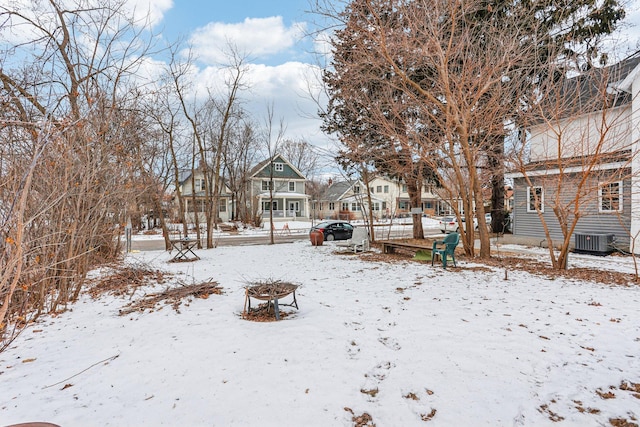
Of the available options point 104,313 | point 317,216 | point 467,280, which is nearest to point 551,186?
point 467,280

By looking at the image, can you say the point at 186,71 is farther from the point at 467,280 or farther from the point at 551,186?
the point at 551,186

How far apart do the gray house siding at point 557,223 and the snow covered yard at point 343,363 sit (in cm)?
688

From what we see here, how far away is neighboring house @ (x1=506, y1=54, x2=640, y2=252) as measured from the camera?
28.8ft

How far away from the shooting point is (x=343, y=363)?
3.48 m

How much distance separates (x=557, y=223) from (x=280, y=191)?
2893 cm

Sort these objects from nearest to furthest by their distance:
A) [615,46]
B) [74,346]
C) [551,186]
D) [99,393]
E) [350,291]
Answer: [99,393] < [74,346] < [350,291] < [615,46] < [551,186]

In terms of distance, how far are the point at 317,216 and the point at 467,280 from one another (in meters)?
38.9

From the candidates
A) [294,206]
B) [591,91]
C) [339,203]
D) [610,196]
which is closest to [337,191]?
[339,203]

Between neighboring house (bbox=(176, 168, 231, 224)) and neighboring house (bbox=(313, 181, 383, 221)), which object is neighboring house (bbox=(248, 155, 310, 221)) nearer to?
neighboring house (bbox=(176, 168, 231, 224))

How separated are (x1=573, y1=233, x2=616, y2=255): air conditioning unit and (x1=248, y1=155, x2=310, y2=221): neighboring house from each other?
91.3 feet

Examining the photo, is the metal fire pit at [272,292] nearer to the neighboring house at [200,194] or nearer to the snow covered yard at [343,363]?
the snow covered yard at [343,363]

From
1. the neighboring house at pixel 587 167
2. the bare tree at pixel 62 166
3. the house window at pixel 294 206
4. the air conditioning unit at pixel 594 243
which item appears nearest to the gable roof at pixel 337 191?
the house window at pixel 294 206

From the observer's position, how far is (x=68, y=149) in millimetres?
4828

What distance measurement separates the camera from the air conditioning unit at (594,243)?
11.2m
